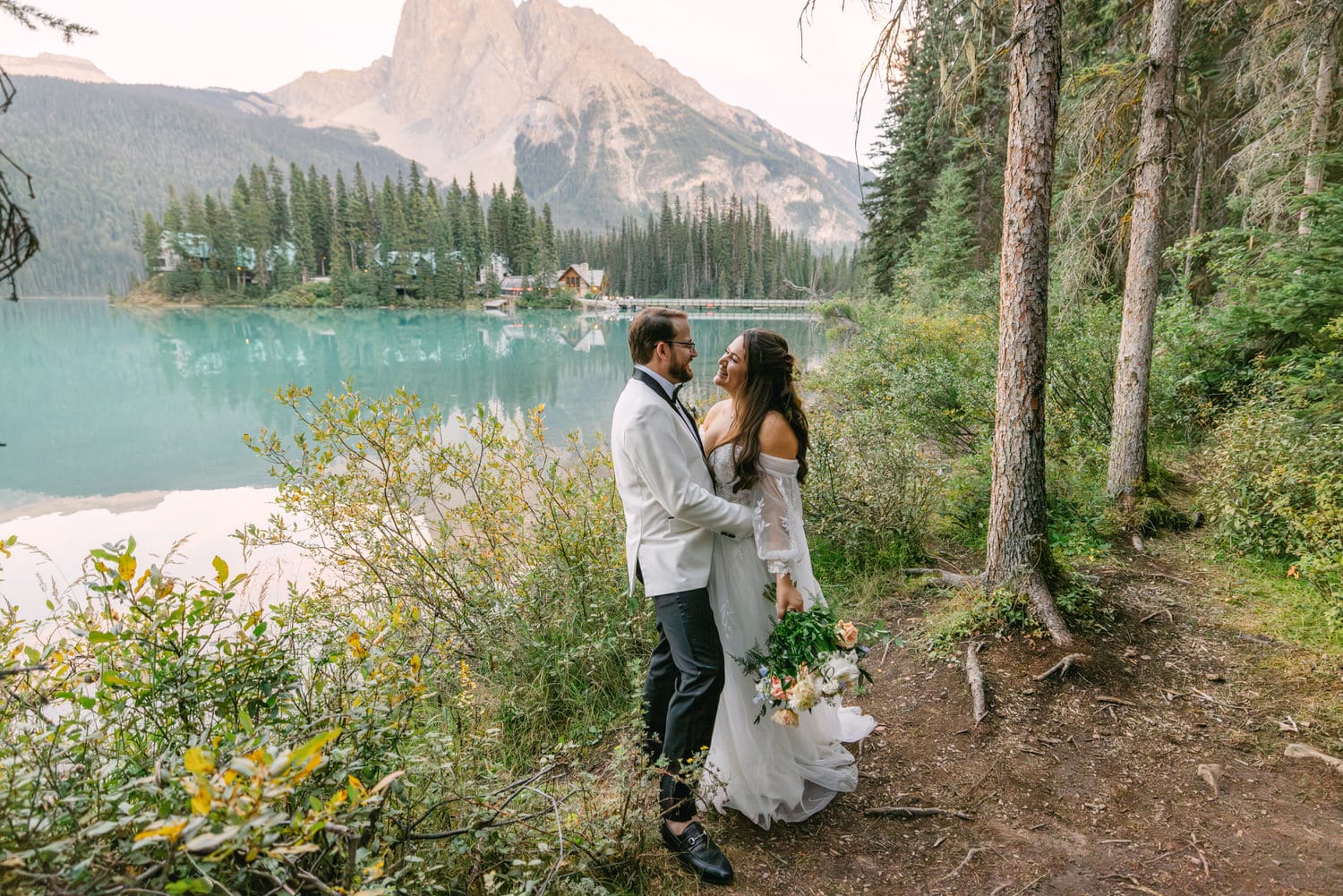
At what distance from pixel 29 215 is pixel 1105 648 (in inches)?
202

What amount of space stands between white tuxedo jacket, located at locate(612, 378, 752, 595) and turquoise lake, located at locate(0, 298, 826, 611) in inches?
129

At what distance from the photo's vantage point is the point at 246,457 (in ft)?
51.6

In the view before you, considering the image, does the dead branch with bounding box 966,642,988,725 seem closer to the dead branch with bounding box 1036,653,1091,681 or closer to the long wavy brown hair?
the dead branch with bounding box 1036,653,1091,681

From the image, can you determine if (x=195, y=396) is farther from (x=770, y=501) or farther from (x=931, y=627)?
(x=770, y=501)

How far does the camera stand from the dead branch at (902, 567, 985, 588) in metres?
4.68

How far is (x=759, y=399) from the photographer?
2.82m

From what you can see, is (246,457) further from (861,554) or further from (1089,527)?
(1089,527)

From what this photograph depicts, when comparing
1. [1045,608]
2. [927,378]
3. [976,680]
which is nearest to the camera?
[976,680]

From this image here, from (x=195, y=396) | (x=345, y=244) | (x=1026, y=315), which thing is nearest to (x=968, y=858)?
(x=1026, y=315)

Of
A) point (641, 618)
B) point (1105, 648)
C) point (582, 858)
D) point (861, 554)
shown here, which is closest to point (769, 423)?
point (582, 858)

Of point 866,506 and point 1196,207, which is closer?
point 866,506

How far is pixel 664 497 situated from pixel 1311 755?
327 centimetres

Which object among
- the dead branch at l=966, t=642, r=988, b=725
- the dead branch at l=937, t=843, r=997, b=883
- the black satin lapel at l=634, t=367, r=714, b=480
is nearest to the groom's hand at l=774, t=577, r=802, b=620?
the black satin lapel at l=634, t=367, r=714, b=480

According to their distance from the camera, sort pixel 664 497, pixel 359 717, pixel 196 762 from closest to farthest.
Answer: pixel 196 762, pixel 359 717, pixel 664 497
